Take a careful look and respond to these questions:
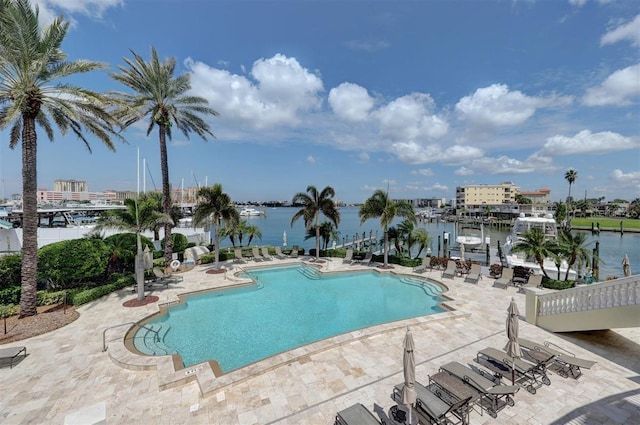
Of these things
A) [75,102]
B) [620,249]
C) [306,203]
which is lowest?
[620,249]

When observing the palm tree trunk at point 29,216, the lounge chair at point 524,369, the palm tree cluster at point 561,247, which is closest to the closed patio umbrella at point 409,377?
the lounge chair at point 524,369

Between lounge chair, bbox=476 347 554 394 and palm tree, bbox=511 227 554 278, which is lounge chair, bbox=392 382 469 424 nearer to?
lounge chair, bbox=476 347 554 394

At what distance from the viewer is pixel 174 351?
838 centimetres

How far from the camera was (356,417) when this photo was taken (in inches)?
191

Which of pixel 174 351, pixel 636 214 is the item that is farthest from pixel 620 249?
pixel 636 214

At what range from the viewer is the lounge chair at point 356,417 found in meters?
4.73

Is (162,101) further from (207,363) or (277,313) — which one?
(207,363)

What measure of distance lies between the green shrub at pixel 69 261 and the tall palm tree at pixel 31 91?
1.55m

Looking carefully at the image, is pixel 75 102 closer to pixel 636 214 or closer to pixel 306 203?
pixel 306 203

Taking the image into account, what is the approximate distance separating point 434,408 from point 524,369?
9.67 ft

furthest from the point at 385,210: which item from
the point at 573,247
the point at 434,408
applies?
the point at 434,408

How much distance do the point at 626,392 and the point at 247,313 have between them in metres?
11.7

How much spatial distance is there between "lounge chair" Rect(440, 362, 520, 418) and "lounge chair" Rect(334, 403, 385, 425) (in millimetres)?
2277

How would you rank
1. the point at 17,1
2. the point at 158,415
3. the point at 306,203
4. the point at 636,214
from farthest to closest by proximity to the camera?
the point at 636,214
the point at 306,203
the point at 17,1
the point at 158,415
